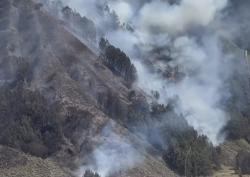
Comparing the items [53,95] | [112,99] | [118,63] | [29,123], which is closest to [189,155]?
[112,99]

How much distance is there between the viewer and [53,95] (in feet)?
331

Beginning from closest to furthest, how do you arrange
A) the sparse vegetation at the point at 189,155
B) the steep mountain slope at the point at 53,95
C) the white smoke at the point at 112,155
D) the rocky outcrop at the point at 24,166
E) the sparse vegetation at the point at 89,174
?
the sparse vegetation at the point at 89,174 < the rocky outcrop at the point at 24,166 < the white smoke at the point at 112,155 < the steep mountain slope at the point at 53,95 < the sparse vegetation at the point at 189,155

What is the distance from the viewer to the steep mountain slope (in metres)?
89.9

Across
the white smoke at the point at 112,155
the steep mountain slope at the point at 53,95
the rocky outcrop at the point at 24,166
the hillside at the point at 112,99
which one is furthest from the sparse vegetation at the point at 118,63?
the rocky outcrop at the point at 24,166

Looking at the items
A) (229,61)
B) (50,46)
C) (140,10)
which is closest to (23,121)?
(50,46)

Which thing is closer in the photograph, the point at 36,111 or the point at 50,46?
the point at 36,111

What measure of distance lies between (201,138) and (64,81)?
88.6ft

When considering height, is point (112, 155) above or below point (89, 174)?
above

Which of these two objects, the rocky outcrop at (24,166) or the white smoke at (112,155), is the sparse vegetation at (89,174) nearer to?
the white smoke at (112,155)

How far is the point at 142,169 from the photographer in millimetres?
90312

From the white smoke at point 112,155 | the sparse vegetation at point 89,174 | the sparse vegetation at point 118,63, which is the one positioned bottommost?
the sparse vegetation at point 89,174

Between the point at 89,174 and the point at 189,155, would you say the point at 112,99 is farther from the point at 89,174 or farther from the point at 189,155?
the point at 89,174

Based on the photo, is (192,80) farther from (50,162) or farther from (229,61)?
(50,162)

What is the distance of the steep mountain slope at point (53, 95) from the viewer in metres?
89.9
